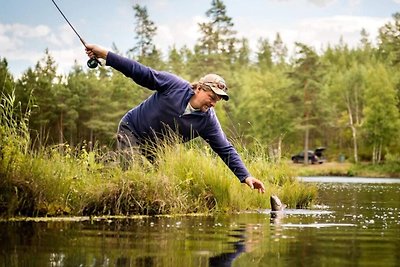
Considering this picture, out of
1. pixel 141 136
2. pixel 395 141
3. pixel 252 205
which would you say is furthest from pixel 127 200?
pixel 395 141

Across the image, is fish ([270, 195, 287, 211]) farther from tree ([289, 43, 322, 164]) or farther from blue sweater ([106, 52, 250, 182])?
tree ([289, 43, 322, 164])

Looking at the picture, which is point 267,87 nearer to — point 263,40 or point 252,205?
point 263,40

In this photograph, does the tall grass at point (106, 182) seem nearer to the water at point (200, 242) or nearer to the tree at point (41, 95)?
the water at point (200, 242)

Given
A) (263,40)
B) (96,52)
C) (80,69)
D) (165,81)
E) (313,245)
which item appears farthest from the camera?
(263,40)

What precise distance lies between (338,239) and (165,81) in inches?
144

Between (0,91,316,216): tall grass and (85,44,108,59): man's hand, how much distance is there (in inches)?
40.2

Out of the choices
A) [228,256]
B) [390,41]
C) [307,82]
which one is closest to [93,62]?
[228,256]

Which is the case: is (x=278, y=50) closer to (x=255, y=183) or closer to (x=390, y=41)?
(x=390, y=41)

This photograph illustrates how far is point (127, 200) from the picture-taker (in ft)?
30.6

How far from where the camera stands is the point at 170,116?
9805 millimetres

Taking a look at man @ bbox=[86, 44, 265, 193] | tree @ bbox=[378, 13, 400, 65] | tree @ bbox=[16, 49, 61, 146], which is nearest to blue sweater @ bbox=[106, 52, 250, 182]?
man @ bbox=[86, 44, 265, 193]

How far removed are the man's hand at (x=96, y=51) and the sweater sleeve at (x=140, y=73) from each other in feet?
0.18

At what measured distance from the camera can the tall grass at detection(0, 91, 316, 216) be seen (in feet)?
27.9

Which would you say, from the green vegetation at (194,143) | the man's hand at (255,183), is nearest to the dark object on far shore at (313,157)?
the green vegetation at (194,143)
